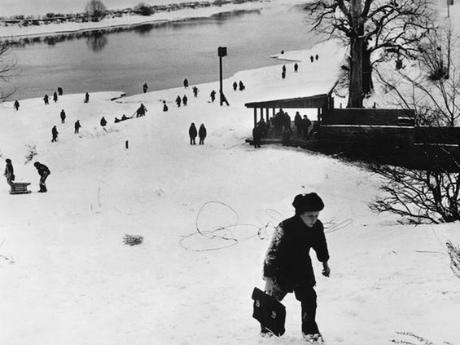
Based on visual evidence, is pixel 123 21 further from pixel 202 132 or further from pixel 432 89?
pixel 202 132

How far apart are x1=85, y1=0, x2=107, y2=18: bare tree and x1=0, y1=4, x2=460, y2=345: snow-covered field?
255 ft

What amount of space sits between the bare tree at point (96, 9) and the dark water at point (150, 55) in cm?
983

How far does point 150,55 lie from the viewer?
209ft

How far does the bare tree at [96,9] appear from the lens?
9694 cm

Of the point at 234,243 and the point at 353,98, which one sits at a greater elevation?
the point at 353,98

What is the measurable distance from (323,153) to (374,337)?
1372 cm

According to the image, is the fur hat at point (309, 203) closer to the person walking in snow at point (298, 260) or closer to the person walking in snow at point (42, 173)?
the person walking in snow at point (298, 260)

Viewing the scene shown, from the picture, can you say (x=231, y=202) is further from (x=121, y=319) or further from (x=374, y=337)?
(x=374, y=337)

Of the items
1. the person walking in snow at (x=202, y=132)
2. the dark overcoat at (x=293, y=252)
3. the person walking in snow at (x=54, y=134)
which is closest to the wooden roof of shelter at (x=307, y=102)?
the person walking in snow at (x=202, y=132)

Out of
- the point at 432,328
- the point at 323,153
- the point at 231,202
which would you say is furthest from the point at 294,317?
the point at 323,153

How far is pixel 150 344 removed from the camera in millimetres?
5840

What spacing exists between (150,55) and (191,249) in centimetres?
5535

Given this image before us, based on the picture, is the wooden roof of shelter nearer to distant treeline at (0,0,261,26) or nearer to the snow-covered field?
the snow-covered field

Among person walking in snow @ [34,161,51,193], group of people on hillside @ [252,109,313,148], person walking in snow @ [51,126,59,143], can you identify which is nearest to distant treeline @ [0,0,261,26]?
person walking in snow @ [51,126,59,143]
